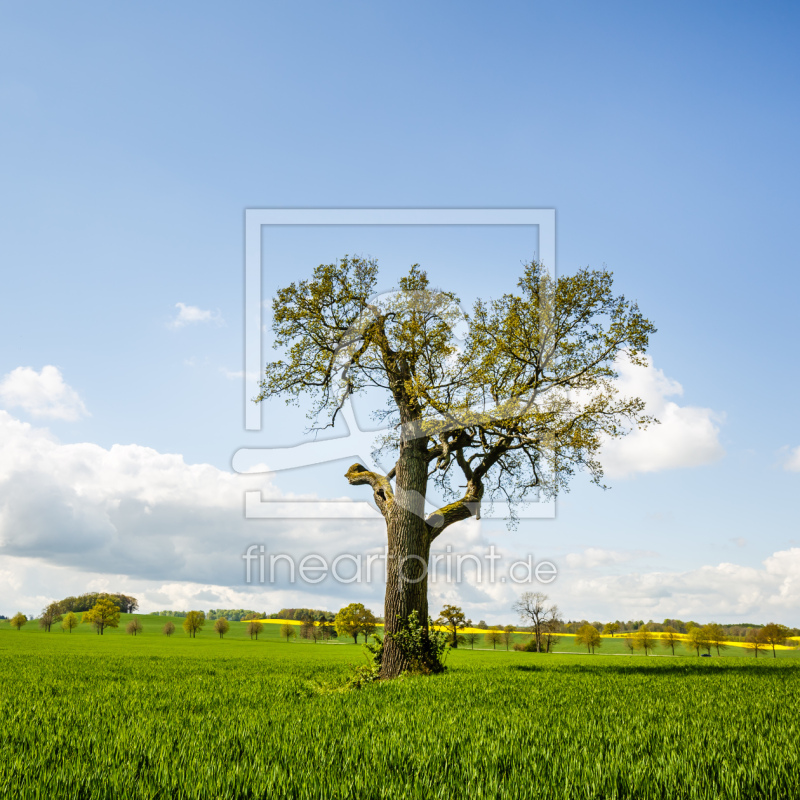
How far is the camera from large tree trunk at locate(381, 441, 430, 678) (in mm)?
15570

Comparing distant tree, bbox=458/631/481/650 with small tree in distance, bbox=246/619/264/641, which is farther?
distant tree, bbox=458/631/481/650

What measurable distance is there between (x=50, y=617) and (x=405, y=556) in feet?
417

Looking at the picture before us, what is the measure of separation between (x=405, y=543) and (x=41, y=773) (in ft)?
38.9

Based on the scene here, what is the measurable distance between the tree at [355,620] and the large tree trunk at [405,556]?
247 feet

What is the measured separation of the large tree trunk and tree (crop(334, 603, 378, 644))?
7537cm

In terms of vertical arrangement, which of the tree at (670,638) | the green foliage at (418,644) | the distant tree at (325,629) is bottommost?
the tree at (670,638)

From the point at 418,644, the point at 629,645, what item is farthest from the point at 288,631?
the point at 418,644

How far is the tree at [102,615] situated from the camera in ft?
347

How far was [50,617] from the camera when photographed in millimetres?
113188

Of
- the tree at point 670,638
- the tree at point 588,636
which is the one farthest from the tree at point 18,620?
the tree at point 670,638

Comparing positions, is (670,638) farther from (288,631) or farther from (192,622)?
(192,622)

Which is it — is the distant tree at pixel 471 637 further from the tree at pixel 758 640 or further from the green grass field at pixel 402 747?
the green grass field at pixel 402 747

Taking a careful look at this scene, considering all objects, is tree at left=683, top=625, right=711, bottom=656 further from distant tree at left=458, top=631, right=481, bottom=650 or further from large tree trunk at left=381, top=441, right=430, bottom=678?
large tree trunk at left=381, top=441, right=430, bottom=678

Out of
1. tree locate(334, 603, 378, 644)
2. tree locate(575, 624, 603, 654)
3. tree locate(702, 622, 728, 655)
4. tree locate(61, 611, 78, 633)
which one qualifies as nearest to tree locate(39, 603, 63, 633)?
tree locate(61, 611, 78, 633)
